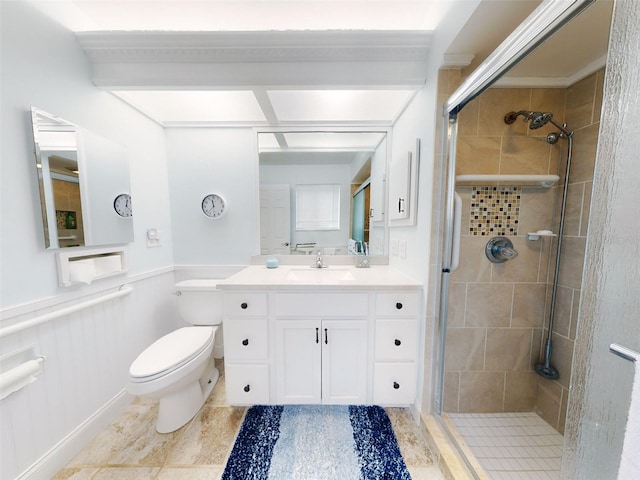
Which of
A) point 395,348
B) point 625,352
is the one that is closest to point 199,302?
point 395,348

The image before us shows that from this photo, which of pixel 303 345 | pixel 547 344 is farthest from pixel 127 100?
pixel 547 344

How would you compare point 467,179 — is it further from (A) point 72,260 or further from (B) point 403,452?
(A) point 72,260

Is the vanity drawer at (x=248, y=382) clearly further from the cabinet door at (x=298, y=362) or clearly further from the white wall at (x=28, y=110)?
the white wall at (x=28, y=110)

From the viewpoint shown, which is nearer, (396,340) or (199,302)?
(396,340)

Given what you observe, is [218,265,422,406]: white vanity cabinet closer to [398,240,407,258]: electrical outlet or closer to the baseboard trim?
[398,240,407,258]: electrical outlet

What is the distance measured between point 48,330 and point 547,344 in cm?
273

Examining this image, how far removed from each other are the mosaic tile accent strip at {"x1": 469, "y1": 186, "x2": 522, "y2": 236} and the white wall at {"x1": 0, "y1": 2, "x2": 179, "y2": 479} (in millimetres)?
2263

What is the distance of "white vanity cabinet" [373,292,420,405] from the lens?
51.1 inches

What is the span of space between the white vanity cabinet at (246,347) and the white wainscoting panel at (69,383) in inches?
28.9

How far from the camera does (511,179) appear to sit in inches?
48.1

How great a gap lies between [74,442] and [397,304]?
73.3 inches

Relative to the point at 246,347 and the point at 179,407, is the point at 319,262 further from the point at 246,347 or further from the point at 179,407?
the point at 179,407

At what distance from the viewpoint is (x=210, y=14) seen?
1196mm

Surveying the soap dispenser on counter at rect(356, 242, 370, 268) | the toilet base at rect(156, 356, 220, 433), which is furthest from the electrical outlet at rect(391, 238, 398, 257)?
the toilet base at rect(156, 356, 220, 433)
